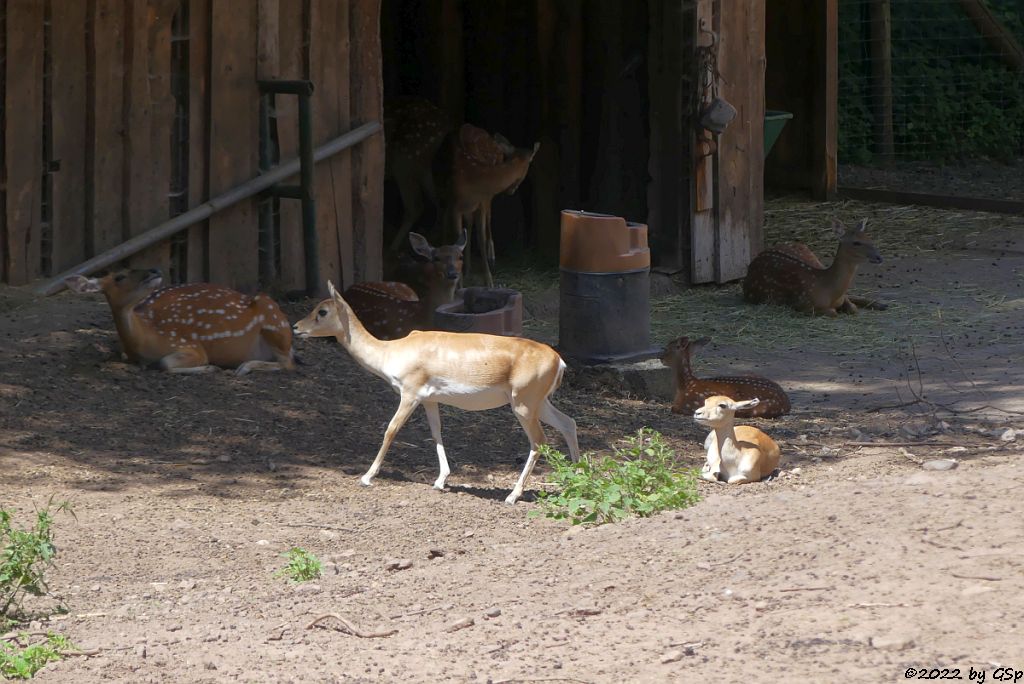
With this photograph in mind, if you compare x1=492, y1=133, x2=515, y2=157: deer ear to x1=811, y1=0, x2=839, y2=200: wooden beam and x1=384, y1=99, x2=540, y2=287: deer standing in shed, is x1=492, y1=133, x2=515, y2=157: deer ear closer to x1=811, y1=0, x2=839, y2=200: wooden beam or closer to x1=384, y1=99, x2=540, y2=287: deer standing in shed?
x1=384, y1=99, x2=540, y2=287: deer standing in shed

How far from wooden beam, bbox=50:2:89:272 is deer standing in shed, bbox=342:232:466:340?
1.65m

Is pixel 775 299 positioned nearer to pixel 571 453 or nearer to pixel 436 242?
pixel 436 242

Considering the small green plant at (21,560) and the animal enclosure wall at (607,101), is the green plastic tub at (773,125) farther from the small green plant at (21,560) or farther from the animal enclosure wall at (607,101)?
the small green plant at (21,560)

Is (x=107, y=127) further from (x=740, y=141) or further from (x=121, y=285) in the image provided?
(x=740, y=141)

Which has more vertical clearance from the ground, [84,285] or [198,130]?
[198,130]

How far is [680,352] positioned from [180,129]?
3344 mm

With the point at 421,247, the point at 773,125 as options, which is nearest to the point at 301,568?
the point at 421,247

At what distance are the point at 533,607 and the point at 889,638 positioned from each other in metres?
1.17

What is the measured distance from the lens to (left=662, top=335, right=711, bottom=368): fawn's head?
326 inches

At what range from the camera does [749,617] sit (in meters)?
4.23

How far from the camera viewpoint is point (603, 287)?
845 centimetres

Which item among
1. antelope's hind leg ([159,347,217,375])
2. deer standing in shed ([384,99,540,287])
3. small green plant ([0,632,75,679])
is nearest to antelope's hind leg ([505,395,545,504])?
small green plant ([0,632,75,679])

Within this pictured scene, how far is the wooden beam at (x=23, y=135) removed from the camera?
841 cm

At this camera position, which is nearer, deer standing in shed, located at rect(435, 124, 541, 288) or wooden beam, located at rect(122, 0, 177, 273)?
wooden beam, located at rect(122, 0, 177, 273)
